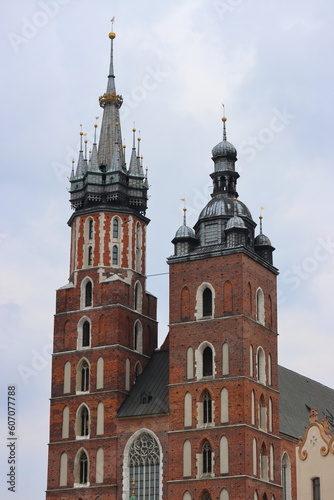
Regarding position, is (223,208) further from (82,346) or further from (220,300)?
(82,346)

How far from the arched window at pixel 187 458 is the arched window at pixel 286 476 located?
323 inches

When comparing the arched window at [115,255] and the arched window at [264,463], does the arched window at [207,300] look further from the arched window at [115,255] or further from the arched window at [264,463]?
the arched window at [264,463]

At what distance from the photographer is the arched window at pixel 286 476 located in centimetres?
6681

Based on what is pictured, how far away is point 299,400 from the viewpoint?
77500mm

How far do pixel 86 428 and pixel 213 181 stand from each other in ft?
58.2

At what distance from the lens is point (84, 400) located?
215 feet

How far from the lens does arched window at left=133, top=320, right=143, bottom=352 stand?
223ft

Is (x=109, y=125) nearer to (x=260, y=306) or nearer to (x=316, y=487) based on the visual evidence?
(x=260, y=306)

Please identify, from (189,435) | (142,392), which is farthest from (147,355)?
(189,435)

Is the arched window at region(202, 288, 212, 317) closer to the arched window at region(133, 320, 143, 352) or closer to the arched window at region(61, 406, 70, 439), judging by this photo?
the arched window at region(133, 320, 143, 352)

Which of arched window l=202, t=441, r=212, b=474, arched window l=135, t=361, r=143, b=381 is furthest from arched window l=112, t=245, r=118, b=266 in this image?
arched window l=202, t=441, r=212, b=474

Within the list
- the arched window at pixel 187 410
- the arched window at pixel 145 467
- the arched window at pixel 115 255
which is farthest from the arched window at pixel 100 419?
the arched window at pixel 115 255

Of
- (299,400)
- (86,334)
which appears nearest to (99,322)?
(86,334)

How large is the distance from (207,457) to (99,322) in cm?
1127
